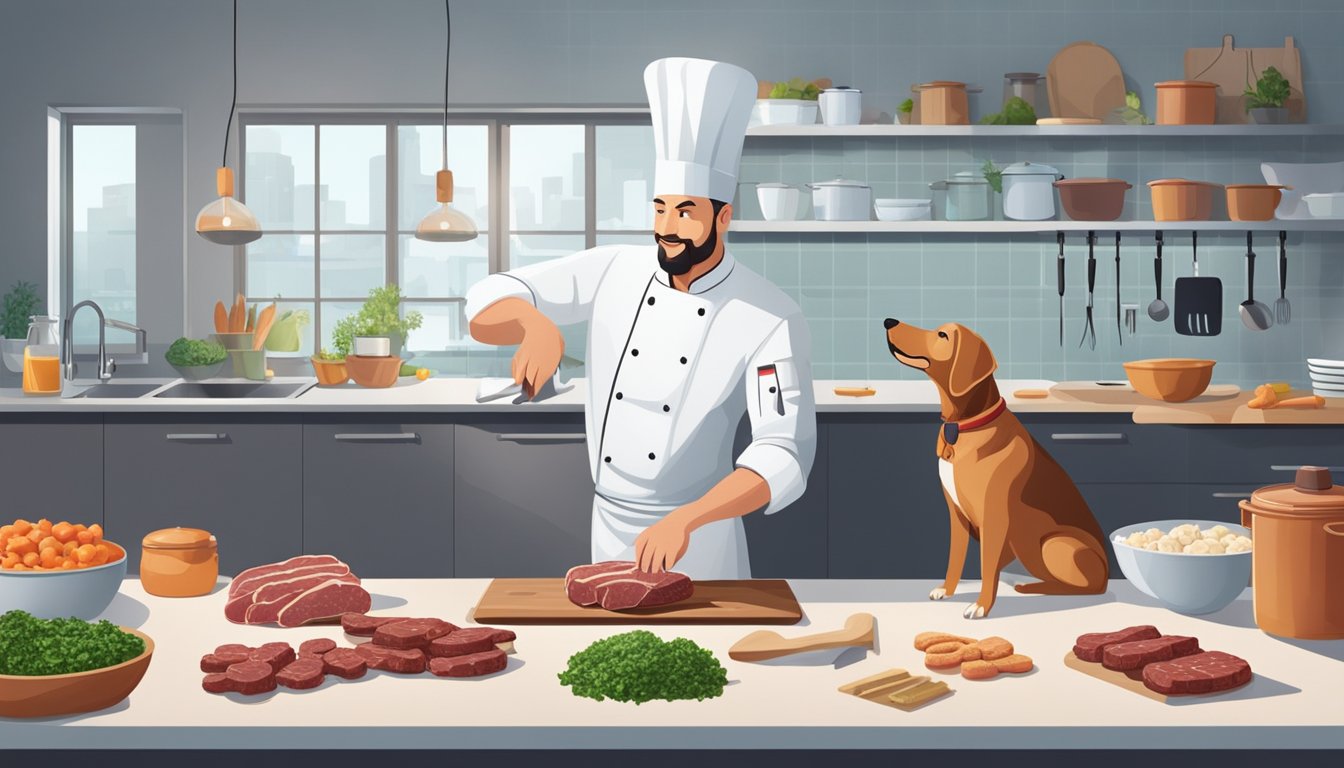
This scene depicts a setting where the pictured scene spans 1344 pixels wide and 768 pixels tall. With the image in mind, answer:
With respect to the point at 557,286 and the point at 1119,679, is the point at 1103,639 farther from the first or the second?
the point at 557,286

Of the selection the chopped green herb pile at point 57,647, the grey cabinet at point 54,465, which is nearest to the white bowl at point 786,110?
the grey cabinet at point 54,465

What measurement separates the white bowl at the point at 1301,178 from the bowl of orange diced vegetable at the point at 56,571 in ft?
13.9

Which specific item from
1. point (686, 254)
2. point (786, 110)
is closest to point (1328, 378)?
point (786, 110)

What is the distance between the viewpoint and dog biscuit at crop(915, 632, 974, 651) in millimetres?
1619

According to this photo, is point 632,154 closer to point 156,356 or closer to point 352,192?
point 352,192

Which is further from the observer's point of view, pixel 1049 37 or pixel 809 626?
pixel 1049 37

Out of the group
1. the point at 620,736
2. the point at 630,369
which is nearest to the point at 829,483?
the point at 630,369

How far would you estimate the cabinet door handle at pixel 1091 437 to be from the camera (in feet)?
12.5

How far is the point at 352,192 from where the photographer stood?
16.5 ft

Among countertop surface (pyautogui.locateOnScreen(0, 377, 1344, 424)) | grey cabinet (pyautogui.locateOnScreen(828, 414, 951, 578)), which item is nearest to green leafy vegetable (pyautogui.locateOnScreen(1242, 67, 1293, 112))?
countertop surface (pyautogui.locateOnScreen(0, 377, 1344, 424))

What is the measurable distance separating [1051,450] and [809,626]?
2.23 meters

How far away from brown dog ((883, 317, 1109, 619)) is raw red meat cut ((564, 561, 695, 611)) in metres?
0.43

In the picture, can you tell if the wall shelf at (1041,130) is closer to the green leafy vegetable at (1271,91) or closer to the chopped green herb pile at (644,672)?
the green leafy vegetable at (1271,91)

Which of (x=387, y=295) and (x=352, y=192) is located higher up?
(x=352, y=192)
